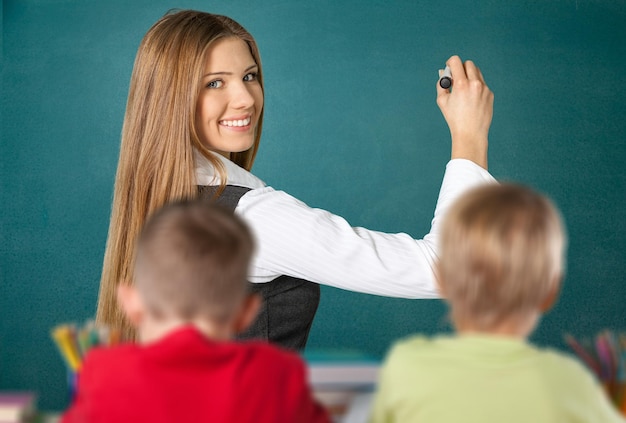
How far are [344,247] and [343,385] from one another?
56 centimetres

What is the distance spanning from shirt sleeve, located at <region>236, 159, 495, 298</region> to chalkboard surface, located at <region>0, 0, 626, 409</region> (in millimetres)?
2313

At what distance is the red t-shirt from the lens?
795 millimetres

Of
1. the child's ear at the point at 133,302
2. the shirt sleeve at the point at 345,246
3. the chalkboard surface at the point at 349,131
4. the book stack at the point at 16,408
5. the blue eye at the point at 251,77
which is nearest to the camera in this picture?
the book stack at the point at 16,408

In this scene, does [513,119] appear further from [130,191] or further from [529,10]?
[130,191]

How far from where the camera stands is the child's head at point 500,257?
0.88 metres

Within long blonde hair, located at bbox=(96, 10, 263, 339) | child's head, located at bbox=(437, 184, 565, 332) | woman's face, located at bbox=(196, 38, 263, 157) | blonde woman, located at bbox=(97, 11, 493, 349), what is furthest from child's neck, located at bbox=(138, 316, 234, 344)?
woman's face, located at bbox=(196, 38, 263, 157)

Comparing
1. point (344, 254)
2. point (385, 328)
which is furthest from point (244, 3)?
point (344, 254)

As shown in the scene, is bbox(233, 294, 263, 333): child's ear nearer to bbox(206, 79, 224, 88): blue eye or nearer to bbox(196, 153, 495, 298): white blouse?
bbox(196, 153, 495, 298): white blouse

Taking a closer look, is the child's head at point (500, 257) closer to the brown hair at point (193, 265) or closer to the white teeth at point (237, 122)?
Answer: the brown hair at point (193, 265)

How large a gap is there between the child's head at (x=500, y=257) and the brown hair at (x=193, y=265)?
235mm

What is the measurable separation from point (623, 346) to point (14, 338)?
333cm

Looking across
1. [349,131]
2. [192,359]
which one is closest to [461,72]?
[192,359]

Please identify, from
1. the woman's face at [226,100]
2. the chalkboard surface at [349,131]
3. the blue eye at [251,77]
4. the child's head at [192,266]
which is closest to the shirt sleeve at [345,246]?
the woman's face at [226,100]

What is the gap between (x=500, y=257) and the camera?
0.88 m
